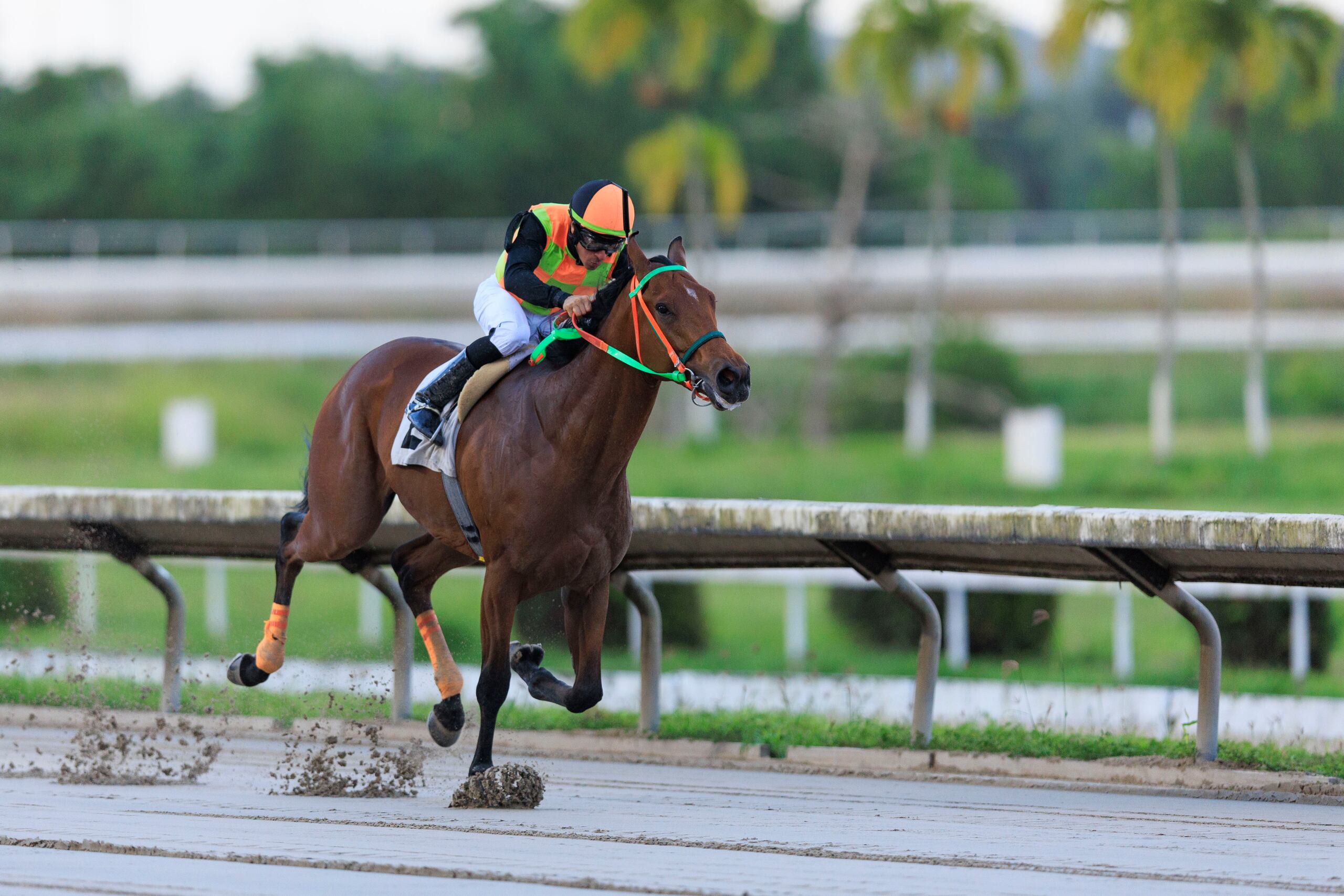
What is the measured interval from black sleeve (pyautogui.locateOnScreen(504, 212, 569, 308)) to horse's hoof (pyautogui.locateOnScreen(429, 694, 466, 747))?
4.32 feet

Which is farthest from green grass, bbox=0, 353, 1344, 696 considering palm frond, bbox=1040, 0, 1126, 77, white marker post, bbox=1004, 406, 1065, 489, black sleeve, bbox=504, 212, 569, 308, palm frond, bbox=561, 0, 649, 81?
palm frond, bbox=561, 0, 649, 81

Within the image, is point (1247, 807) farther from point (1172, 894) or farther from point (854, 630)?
point (854, 630)

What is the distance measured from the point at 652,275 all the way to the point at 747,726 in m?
2.46

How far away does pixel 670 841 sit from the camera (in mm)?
4758

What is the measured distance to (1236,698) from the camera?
8.91m

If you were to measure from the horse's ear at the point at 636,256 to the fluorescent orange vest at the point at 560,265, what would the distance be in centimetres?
23

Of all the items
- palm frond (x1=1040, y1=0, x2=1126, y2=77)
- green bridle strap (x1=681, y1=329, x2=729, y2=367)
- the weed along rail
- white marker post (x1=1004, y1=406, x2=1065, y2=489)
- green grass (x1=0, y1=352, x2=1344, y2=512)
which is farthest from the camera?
palm frond (x1=1040, y1=0, x2=1126, y2=77)

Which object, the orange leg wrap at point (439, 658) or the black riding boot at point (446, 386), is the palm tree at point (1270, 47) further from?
the black riding boot at point (446, 386)

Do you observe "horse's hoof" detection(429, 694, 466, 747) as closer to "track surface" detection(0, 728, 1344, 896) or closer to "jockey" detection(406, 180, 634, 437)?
"track surface" detection(0, 728, 1344, 896)

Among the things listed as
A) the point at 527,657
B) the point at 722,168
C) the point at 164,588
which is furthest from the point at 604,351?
the point at 722,168

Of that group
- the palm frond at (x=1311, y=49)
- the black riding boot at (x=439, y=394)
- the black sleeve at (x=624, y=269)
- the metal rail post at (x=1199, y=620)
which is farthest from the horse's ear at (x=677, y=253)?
the palm frond at (x=1311, y=49)

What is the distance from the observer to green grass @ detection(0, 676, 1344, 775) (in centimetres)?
638

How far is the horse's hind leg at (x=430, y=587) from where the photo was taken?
6.25 m

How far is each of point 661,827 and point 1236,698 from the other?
472 centimetres
